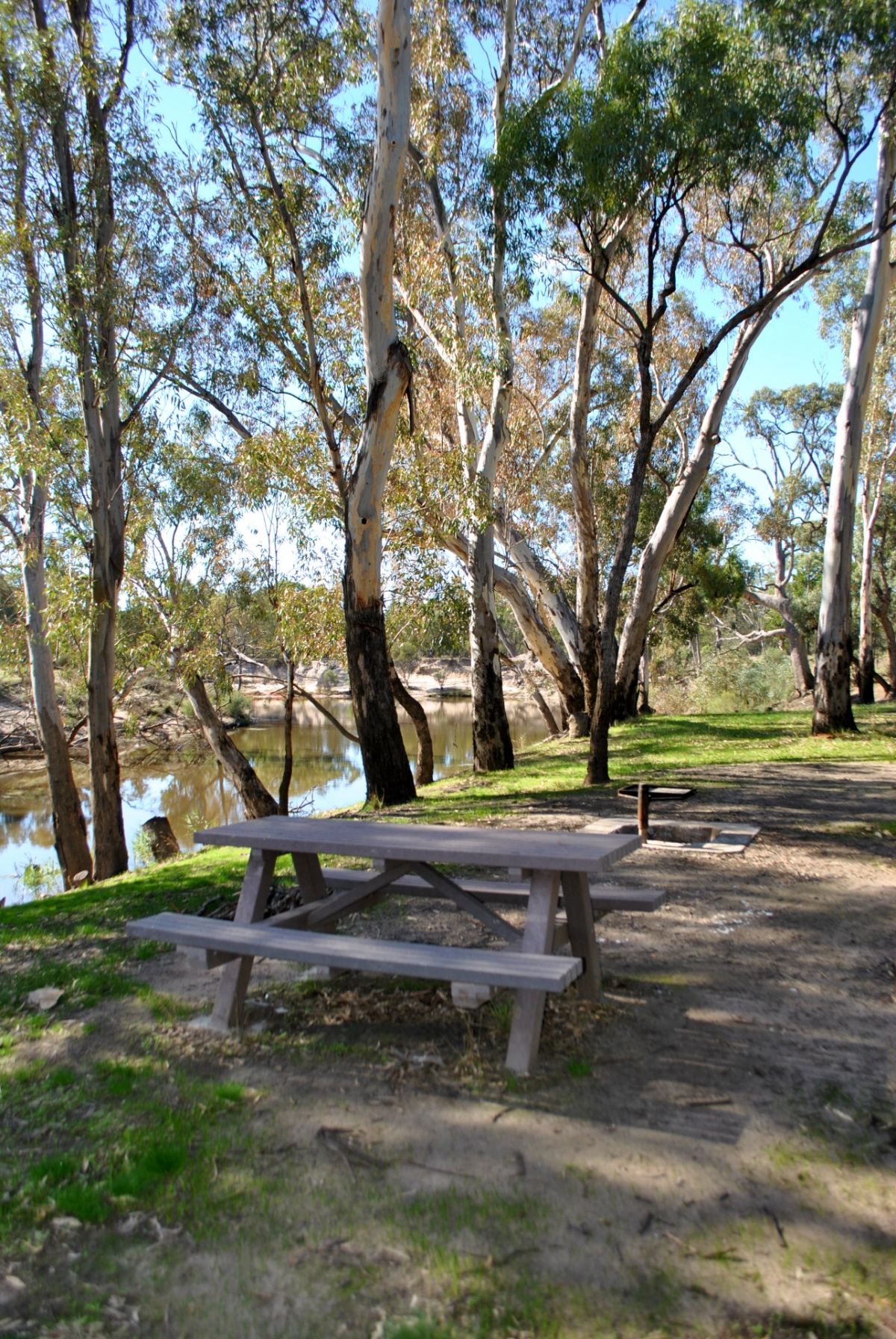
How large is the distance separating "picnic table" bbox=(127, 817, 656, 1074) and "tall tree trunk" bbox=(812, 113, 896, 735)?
8257mm

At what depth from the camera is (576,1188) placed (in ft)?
6.35

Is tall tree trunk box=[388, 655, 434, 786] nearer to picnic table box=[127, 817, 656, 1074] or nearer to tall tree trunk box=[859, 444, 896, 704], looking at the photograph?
picnic table box=[127, 817, 656, 1074]

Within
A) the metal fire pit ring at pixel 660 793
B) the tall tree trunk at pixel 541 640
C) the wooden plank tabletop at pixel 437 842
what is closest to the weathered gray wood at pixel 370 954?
the wooden plank tabletop at pixel 437 842

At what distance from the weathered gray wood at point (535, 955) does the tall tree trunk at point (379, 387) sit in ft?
15.9

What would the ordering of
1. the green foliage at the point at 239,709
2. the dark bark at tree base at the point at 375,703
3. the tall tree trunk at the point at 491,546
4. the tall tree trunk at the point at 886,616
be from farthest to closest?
the green foliage at the point at 239,709
the tall tree trunk at the point at 886,616
the tall tree trunk at the point at 491,546
the dark bark at tree base at the point at 375,703

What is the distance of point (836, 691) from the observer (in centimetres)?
1068

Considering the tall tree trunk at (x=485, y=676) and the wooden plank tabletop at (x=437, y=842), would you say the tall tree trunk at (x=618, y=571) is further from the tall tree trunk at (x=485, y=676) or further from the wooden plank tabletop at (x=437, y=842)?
the wooden plank tabletop at (x=437, y=842)

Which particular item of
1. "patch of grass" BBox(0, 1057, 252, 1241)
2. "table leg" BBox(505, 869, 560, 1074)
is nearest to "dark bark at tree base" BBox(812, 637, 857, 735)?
"table leg" BBox(505, 869, 560, 1074)

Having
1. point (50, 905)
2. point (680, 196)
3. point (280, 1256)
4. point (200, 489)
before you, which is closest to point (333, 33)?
point (680, 196)

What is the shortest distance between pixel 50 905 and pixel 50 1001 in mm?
2455

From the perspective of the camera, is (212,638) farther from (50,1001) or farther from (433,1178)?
(433,1178)

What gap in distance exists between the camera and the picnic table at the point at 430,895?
2.44 meters

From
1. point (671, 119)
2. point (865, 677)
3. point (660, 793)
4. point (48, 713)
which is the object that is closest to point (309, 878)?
point (660, 793)

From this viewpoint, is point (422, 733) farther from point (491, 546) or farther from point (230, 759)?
point (491, 546)
